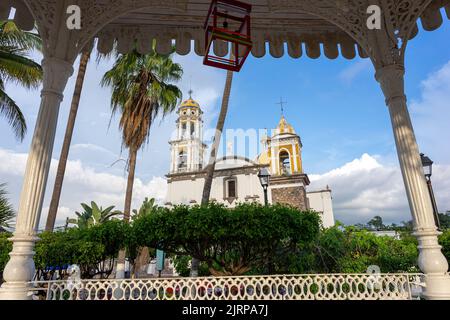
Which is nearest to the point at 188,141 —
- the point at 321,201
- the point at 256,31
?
the point at 321,201

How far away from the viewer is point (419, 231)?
2.84 metres

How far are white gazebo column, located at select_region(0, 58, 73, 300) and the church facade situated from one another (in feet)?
71.7

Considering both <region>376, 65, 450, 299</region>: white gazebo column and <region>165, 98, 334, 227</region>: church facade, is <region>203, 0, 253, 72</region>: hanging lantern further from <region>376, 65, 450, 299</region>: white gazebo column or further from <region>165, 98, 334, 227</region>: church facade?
<region>165, 98, 334, 227</region>: church facade

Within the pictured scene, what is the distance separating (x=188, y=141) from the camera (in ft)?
105

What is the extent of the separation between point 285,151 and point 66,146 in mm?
23677

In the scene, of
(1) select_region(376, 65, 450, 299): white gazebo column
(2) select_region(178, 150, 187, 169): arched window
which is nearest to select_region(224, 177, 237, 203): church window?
(2) select_region(178, 150, 187, 169): arched window

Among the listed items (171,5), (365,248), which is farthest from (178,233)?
(365,248)

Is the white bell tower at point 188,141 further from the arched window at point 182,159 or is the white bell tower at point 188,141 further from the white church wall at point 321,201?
the white church wall at point 321,201

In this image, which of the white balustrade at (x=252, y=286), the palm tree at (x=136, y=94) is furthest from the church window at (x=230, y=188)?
the white balustrade at (x=252, y=286)

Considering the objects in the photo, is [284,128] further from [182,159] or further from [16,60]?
[16,60]
